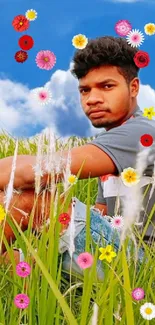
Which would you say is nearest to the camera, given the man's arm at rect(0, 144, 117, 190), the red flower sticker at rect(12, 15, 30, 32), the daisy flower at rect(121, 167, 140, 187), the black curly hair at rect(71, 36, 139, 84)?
the daisy flower at rect(121, 167, 140, 187)

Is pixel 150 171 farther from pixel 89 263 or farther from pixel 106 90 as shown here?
pixel 89 263

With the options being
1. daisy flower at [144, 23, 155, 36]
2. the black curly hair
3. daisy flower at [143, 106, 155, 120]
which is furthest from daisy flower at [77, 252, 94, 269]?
the black curly hair

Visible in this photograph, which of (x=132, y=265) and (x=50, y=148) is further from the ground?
(x=50, y=148)

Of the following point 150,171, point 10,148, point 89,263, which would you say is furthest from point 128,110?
point 10,148

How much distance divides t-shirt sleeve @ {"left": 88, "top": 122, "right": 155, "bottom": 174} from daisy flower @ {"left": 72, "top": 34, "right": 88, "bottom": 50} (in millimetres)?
450

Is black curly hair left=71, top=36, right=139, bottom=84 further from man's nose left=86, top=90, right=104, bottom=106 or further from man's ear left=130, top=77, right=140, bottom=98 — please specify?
man's nose left=86, top=90, right=104, bottom=106

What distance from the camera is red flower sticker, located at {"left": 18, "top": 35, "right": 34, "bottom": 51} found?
1779 millimetres

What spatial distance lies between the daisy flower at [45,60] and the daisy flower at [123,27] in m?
0.22

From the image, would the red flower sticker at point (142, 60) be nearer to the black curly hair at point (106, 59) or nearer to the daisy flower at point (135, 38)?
the daisy flower at point (135, 38)

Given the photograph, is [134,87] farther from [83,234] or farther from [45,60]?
[45,60]

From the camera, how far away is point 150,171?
2301mm

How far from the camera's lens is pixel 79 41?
1.83 metres

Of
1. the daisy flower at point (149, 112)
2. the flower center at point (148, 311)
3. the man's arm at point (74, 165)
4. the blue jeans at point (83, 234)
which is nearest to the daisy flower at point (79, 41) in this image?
the daisy flower at point (149, 112)

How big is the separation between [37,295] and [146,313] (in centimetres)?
35
